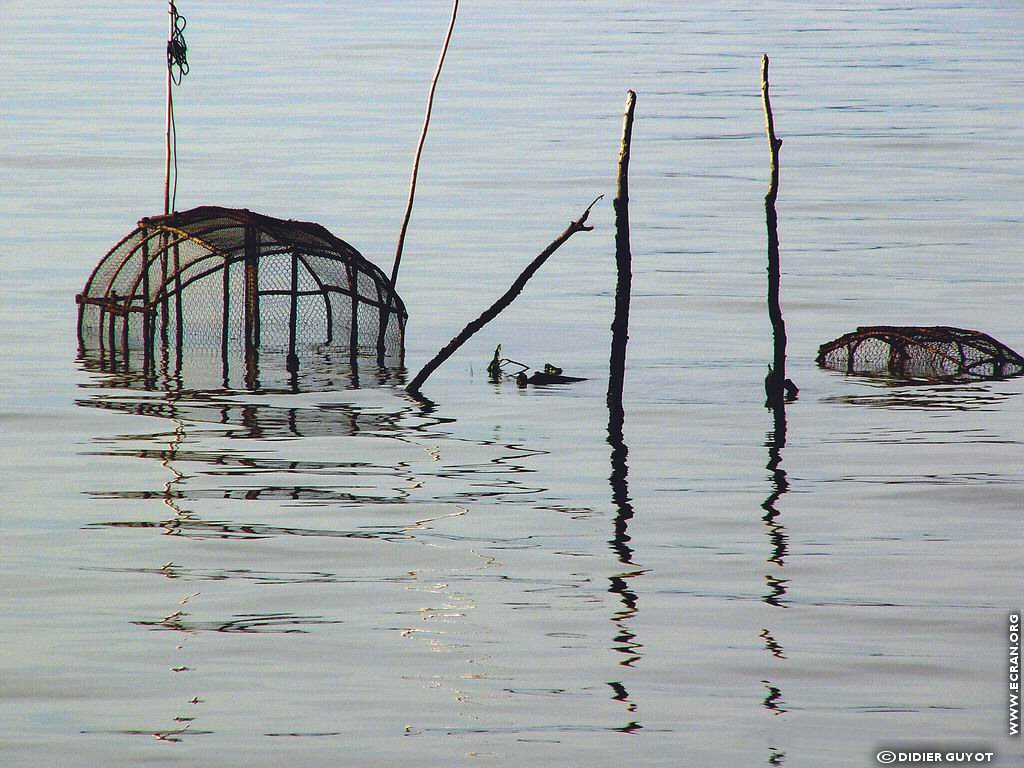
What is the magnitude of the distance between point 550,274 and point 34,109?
82.5 ft

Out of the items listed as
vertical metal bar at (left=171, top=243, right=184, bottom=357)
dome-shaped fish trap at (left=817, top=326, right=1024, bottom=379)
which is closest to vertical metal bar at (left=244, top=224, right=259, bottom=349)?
vertical metal bar at (left=171, top=243, right=184, bottom=357)

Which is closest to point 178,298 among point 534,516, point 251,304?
point 251,304

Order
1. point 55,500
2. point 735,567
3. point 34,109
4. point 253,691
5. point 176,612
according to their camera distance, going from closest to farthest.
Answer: point 253,691
point 176,612
point 735,567
point 55,500
point 34,109

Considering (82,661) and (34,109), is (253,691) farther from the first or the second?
(34,109)

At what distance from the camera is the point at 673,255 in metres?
25.9

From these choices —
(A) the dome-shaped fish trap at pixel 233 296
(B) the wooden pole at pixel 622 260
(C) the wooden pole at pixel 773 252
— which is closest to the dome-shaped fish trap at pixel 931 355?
(C) the wooden pole at pixel 773 252

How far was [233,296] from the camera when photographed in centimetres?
1769

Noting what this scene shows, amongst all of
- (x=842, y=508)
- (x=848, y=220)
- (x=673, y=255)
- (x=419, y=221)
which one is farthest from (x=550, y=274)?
(x=842, y=508)

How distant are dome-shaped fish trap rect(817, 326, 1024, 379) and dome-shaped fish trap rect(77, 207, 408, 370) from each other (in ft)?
14.1

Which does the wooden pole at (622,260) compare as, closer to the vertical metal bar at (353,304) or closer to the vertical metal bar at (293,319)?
the vertical metal bar at (353,304)

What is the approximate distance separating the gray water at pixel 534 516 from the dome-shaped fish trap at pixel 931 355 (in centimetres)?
51

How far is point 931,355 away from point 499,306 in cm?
448

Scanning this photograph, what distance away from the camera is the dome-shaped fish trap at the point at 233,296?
16141 mm

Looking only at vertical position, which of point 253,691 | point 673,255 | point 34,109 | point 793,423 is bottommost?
point 253,691
